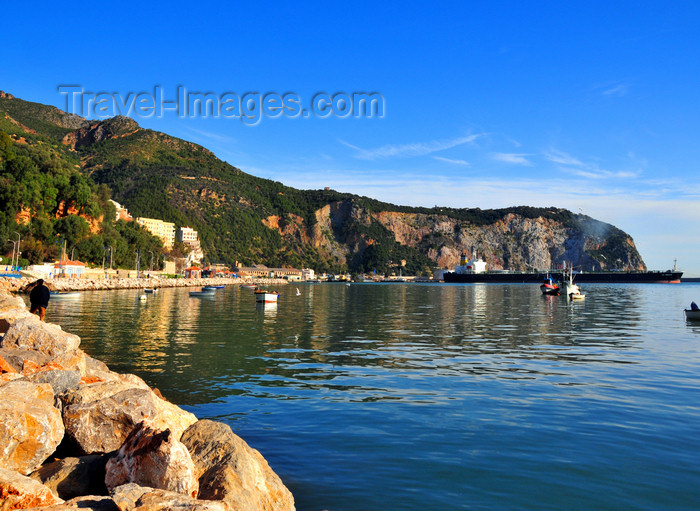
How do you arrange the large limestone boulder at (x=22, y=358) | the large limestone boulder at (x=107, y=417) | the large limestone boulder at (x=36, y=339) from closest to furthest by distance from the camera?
the large limestone boulder at (x=107, y=417)
the large limestone boulder at (x=22, y=358)
the large limestone boulder at (x=36, y=339)

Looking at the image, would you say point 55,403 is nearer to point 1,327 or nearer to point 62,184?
point 1,327

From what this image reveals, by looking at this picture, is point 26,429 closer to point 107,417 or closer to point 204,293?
point 107,417

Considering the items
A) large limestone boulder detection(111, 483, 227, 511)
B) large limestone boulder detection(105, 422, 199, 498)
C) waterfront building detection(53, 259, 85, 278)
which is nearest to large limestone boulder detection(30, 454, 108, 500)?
large limestone boulder detection(105, 422, 199, 498)

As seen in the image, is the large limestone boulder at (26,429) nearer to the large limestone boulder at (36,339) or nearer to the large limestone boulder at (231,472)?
the large limestone boulder at (231,472)

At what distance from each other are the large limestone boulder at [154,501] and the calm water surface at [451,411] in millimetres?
3162

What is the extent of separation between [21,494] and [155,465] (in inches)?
55.5

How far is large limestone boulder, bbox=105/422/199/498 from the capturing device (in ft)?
20.5

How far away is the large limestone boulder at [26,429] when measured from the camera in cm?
679

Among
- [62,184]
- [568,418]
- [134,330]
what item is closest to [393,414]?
[568,418]

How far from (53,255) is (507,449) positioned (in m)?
116

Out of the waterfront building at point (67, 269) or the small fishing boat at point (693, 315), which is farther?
the waterfront building at point (67, 269)

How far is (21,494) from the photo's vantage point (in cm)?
539

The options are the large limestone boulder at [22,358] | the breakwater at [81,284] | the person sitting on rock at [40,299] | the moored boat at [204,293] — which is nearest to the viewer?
the large limestone boulder at [22,358]

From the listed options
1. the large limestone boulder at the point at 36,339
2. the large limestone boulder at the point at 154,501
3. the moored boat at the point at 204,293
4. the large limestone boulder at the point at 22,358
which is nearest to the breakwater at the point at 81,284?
the moored boat at the point at 204,293
